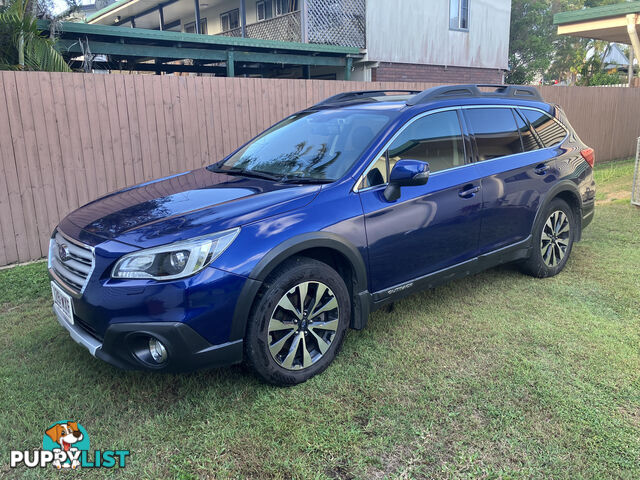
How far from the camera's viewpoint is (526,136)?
4.78m

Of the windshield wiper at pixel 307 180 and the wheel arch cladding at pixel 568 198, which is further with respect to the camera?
the wheel arch cladding at pixel 568 198

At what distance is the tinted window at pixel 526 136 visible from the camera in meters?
4.75

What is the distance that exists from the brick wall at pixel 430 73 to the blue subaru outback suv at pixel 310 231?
13851mm

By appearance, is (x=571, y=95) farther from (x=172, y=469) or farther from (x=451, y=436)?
(x=172, y=469)

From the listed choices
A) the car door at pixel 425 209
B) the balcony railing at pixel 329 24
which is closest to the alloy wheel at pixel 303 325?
the car door at pixel 425 209

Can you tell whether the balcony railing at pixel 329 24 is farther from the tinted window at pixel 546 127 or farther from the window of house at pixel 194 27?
the tinted window at pixel 546 127

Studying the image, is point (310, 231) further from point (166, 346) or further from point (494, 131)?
point (494, 131)

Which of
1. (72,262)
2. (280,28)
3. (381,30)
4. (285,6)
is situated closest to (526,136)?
(72,262)

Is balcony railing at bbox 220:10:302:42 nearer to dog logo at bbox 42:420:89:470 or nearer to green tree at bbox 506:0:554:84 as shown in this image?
dog logo at bbox 42:420:89:470

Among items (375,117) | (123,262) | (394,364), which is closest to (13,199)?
(123,262)

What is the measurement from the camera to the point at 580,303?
174 inches

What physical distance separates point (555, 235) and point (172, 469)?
158 inches

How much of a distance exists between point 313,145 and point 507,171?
1677mm

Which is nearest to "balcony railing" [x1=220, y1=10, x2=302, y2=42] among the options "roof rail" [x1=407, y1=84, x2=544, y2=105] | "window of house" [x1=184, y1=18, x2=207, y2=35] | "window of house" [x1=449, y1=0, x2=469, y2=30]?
"window of house" [x1=184, y1=18, x2=207, y2=35]
